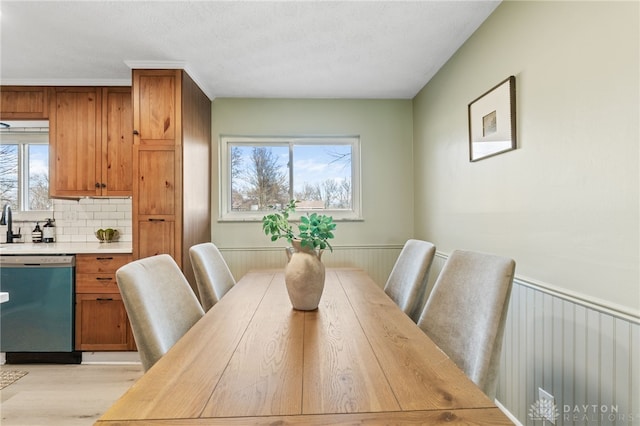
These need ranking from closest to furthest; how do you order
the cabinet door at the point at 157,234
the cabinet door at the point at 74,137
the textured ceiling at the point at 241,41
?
1. the textured ceiling at the point at 241,41
2. the cabinet door at the point at 157,234
3. the cabinet door at the point at 74,137

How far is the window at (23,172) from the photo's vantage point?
11.7ft

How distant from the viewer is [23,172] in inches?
141

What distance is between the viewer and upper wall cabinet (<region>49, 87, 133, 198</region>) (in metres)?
3.20

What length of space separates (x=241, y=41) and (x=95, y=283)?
7.62 ft

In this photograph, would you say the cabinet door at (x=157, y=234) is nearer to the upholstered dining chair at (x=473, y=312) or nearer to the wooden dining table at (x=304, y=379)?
the wooden dining table at (x=304, y=379)

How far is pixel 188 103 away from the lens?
2.97 m

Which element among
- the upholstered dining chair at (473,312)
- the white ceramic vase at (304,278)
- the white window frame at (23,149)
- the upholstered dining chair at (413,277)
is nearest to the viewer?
the upholstered dining chair at (473,312)

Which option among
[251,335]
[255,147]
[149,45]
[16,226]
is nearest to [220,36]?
[149,45]

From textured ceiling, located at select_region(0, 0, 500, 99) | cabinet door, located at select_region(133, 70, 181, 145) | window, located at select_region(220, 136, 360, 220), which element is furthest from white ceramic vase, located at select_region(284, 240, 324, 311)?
window, located at select_region(220, 136, 360, 220)

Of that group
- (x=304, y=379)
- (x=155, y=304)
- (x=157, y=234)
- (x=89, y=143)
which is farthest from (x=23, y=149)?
(x=304, y=379)

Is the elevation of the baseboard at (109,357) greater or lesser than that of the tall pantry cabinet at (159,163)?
lesser

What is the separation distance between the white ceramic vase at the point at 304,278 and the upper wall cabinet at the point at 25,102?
320cm

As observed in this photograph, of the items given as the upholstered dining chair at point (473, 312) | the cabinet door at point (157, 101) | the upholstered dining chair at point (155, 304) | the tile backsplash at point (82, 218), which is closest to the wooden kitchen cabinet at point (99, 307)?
the tile backsplash at point (82, 218)

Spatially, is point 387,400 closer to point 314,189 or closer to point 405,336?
point 405,336
